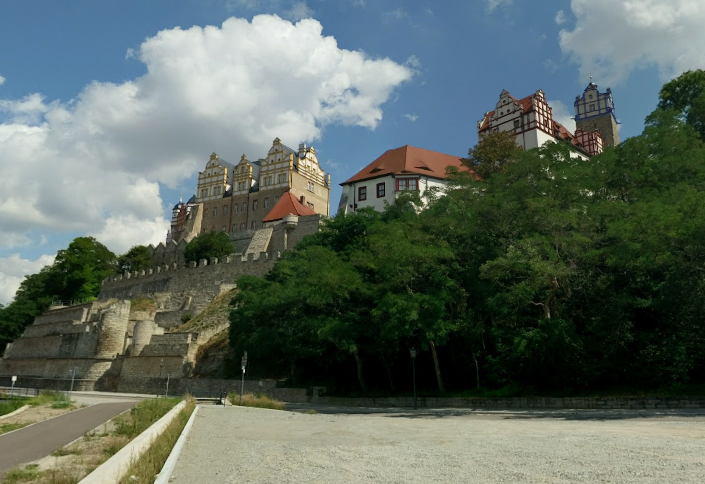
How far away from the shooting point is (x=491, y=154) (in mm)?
43719

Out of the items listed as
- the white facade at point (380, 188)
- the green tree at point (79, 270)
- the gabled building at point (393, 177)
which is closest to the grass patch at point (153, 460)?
the white facade at point (380, 188)

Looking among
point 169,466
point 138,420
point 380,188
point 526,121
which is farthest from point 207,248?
point 169,466

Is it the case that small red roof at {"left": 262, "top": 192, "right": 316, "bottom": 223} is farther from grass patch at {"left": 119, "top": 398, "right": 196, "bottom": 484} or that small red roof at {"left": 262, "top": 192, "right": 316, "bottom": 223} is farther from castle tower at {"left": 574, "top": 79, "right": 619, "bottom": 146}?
grass patch at {"left": 119, "top": 398, "right": 196, "bottom": 484}

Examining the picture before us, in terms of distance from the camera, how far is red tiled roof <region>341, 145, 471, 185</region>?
54438 mm

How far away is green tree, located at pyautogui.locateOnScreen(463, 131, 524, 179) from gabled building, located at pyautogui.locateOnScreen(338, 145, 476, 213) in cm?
729

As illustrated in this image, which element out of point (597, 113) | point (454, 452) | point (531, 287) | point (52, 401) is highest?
point (597, 113)

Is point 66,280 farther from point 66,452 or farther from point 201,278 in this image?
point 66,452

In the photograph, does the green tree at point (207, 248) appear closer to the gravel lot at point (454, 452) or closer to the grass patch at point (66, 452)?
the gravel lot at point (454, 452)

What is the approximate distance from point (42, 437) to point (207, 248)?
5219 centimetres

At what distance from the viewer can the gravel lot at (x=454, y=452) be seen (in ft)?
24.8

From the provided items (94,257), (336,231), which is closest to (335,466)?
(336,231)

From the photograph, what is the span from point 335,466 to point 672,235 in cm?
1608

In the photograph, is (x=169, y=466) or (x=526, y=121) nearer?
(x=169, y=466)

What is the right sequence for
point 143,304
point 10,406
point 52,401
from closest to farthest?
point 10,406, point 52,401, point 143,304
